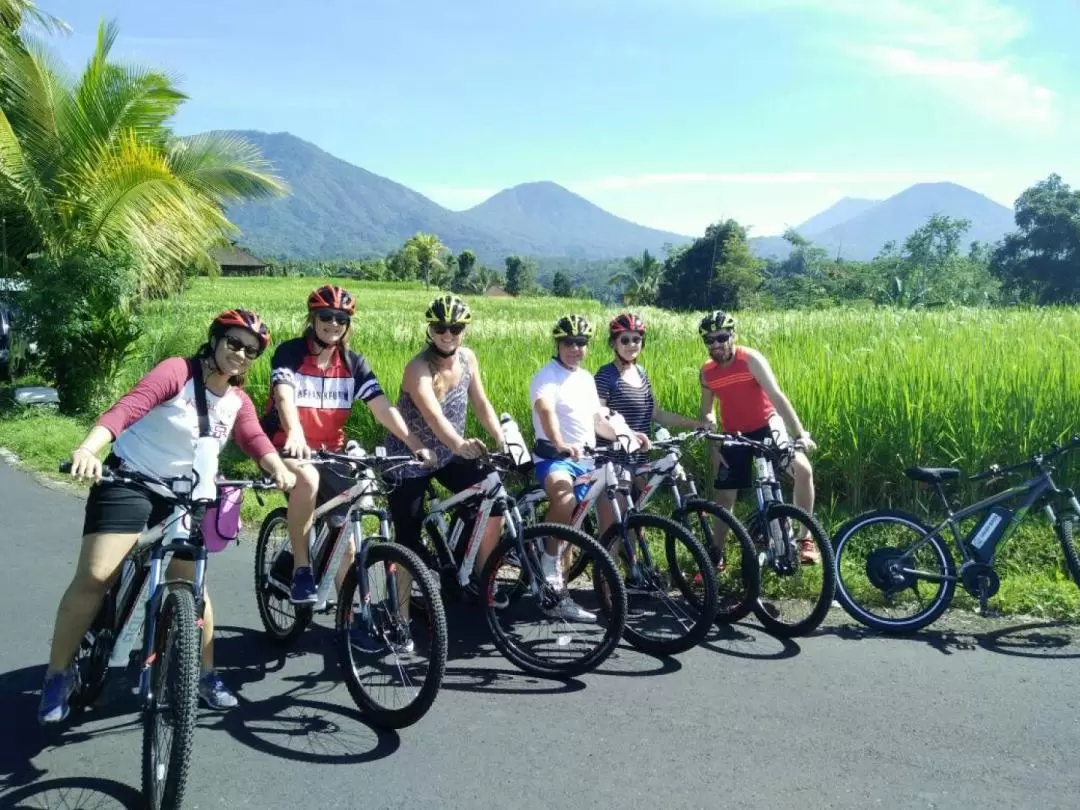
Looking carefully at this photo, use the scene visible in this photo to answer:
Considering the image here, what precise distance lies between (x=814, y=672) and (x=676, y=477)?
141 centimetres

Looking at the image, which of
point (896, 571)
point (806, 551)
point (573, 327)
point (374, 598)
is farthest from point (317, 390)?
point (896, 571)

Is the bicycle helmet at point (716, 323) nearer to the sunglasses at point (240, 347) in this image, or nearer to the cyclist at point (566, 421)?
the cyclist at point (566, 421)

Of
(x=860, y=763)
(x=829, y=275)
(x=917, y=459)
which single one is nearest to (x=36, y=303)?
(x=917, y=459)

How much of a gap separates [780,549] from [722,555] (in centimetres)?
38

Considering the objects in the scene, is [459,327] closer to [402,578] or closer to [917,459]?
[402,578]

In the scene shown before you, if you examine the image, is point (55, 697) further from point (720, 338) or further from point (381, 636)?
point (720, 338)

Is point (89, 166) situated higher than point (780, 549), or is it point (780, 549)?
point (89, 166)

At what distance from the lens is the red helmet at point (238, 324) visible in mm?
3781

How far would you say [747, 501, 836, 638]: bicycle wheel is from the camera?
5.01 m

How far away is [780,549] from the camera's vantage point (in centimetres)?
530

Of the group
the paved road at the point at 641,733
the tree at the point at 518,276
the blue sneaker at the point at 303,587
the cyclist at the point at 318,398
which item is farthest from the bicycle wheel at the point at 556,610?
the tree at the point at 518,276

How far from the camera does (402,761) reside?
3623 mm

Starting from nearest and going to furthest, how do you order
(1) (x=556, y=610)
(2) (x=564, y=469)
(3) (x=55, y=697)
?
(3) (x=55, y=697) < (1) (x=556, y=610) < (2) (x=564, y=469)

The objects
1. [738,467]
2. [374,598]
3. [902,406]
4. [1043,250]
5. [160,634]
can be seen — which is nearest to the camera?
[160,634]
